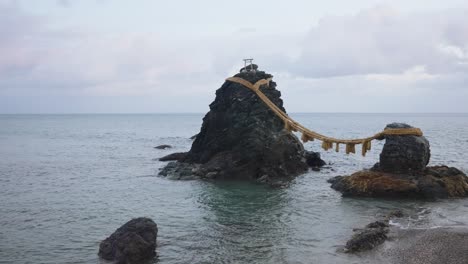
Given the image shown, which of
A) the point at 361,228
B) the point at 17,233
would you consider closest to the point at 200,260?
the point at 361,228

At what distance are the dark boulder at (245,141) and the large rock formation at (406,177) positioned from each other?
711 centimetres

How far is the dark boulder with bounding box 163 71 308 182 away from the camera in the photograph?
32.6 m

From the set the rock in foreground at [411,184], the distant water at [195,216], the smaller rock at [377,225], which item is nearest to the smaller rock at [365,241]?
the distant water at [195,216]

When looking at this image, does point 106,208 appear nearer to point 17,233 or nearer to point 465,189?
point 17,233

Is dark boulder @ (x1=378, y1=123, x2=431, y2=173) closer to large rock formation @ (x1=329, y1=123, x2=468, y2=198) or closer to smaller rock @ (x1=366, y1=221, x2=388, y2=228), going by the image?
large rock formation @ (x1=329, y1=123, x2=468, y2=198)

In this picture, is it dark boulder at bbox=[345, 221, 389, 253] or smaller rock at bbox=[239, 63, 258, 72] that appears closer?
dark boulder at bbox=[345, 221, 389, 253]

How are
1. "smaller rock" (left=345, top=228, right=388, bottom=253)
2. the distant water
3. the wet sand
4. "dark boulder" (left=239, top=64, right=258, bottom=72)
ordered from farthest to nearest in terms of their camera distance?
"dark boulder" (left=239, top=64, right=258, bottom=72) < the distant water < "smaller rock" (left=345, top=228, right=388, bottom=253) < the wet sand

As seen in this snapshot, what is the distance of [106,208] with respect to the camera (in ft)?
81.3

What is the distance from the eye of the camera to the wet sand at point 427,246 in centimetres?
1511

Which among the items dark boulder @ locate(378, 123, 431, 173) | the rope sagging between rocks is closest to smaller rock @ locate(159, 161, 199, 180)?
the rope sagging between rocks

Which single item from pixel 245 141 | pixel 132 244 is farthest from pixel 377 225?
pixel 245 141

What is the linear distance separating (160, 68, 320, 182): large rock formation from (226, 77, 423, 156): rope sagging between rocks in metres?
0.68

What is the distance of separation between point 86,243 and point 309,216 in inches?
411

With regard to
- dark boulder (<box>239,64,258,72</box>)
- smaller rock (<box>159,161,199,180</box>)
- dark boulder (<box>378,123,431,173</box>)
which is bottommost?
smaller rock (<box>159,161,199,180</box>)
